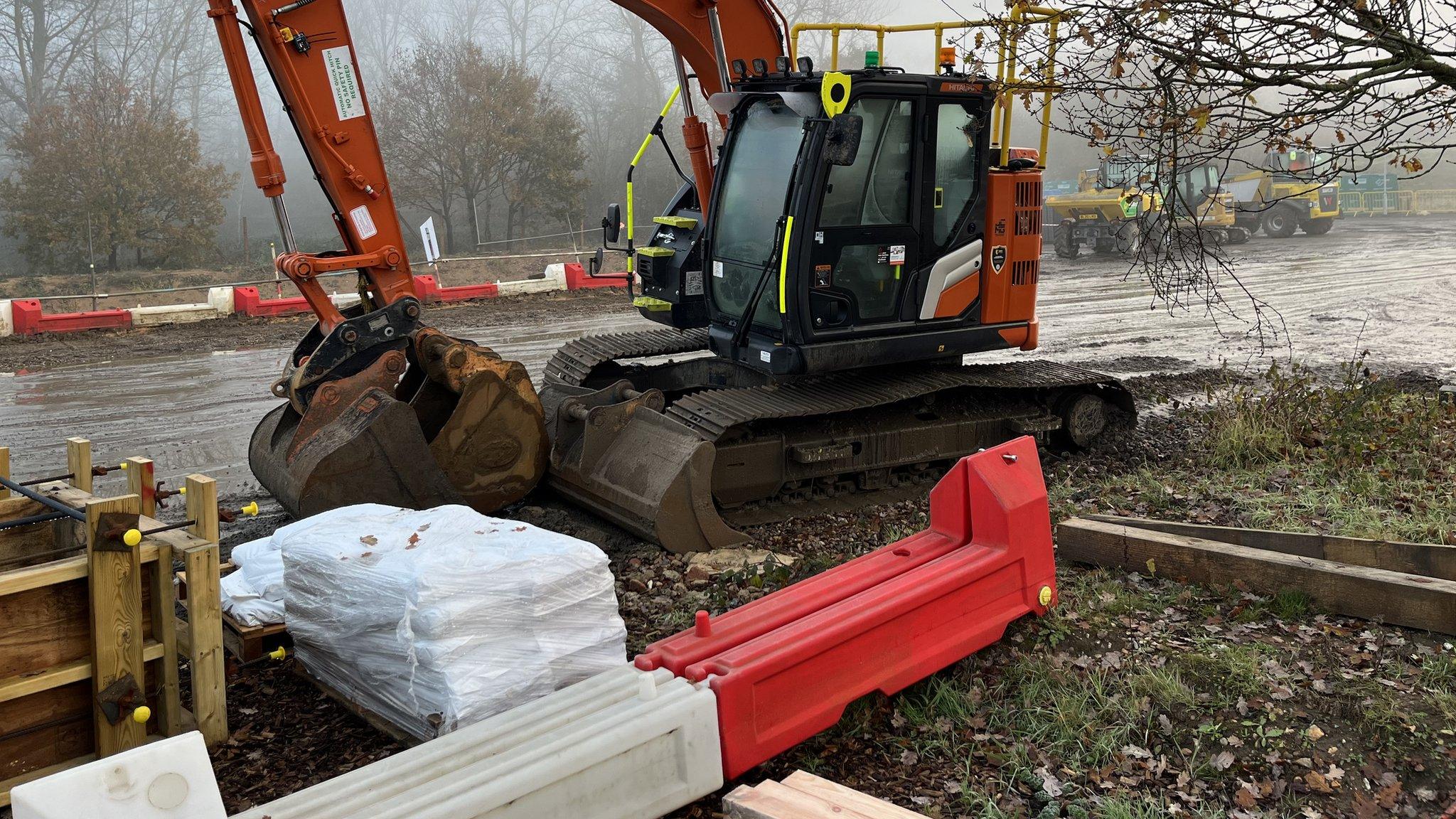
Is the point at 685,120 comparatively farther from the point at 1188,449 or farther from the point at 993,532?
the point at 993,532

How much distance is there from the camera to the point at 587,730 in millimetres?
3588

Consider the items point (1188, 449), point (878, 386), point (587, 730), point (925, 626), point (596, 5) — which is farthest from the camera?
point (596, 5)

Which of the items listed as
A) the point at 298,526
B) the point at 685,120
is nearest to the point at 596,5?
the point at 685,120

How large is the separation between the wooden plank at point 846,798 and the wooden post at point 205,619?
2209mm

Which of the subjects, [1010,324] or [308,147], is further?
[1010,324]

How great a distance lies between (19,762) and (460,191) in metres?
32.9

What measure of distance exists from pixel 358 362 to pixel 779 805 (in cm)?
476

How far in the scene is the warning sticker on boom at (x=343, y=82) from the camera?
7.34 metres

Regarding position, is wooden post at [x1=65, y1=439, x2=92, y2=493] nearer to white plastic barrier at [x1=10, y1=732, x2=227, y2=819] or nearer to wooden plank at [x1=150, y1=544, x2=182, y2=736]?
wooden plank at [x1=150, y1=544, x2=182, y2=736]

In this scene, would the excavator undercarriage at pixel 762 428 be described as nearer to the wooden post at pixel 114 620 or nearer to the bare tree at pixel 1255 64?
the bare tree at pixel 1255 64

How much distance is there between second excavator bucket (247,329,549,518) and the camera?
6.62 m

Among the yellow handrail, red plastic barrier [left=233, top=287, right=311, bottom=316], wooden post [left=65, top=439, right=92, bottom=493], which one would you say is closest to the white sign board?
red plastic barrier [left=233, top=287, right=311, bottom=316]

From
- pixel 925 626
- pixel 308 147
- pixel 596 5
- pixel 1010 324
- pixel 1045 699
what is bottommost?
pixel 1045 699

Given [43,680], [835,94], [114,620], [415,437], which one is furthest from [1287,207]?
[43,680]
